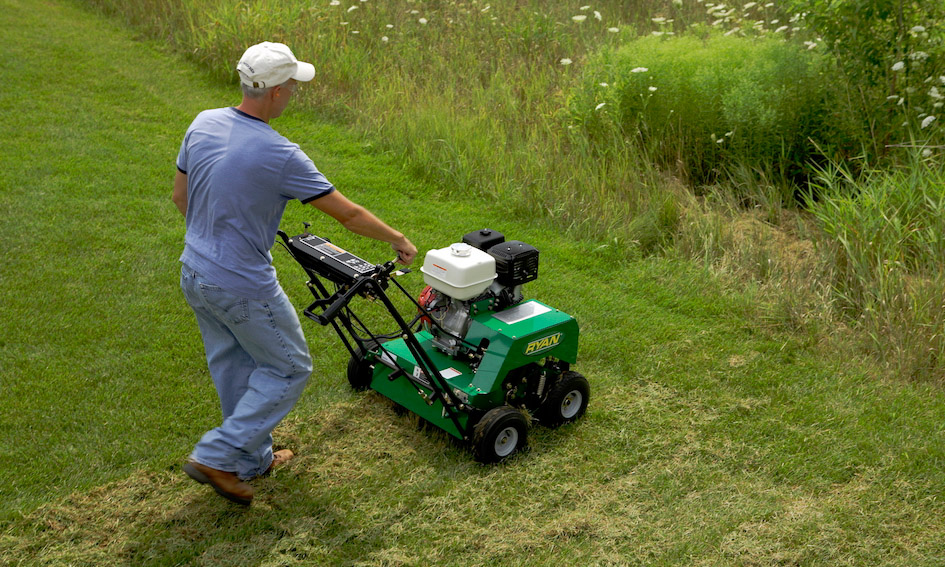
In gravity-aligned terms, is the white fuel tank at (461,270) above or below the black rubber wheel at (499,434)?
above

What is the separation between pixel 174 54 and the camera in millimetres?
9961

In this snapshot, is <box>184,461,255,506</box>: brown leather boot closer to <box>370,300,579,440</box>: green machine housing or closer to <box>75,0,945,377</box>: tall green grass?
<box>370,300,579,440</box>: green machine housing

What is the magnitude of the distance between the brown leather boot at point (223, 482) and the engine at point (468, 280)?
43.0 inches

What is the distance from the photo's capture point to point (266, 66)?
122 inches

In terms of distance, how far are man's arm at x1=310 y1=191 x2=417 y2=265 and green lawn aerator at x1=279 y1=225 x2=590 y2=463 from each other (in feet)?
1.10

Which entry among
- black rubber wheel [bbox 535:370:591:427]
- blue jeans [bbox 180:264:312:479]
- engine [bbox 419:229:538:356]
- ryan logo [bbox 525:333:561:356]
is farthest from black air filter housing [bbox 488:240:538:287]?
blue jeans [bbox 180:264:312:479]

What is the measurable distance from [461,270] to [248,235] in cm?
104

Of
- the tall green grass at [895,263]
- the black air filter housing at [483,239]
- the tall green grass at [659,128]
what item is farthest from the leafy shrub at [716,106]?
the black air filter housing at [483,239]

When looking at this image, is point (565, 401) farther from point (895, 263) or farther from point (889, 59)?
point (889, 59)

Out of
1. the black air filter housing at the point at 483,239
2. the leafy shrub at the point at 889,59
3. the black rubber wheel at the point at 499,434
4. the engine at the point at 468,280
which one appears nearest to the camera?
the black rubber wheel at the point at 499,434

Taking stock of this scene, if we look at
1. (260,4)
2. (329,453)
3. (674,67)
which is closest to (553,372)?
(329,453)

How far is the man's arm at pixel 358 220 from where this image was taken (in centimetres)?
322

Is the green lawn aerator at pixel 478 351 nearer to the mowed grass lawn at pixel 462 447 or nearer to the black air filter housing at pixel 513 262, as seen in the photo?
the black air filter housing at pixel 513 262

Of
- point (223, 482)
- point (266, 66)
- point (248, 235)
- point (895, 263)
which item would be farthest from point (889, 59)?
point (223, 482)
